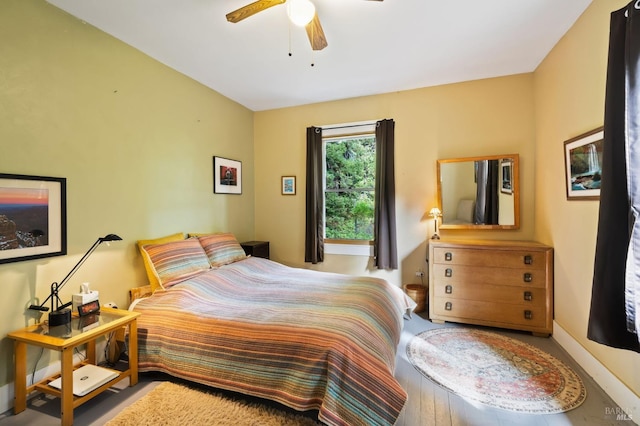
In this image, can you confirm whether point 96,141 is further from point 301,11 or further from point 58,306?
point 301,11

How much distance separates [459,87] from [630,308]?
2.80 m

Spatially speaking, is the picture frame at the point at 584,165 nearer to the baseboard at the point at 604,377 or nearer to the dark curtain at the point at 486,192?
the dark curtain at the point at 486,192

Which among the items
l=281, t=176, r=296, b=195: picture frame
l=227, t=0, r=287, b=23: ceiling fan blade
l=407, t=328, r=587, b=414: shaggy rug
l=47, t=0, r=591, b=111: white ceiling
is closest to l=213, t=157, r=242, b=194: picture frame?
l=281, t=176, r=296, b=195: picture frame

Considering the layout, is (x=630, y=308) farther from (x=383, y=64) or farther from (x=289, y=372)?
(x=383, y=64)

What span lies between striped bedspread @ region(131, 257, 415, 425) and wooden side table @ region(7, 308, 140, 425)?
0.34ft

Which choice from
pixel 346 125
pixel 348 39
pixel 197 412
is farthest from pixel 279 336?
pixel 346 125

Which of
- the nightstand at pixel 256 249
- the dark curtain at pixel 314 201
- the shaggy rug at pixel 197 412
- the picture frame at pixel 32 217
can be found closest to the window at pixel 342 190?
the dark curtain at pixel 314 201

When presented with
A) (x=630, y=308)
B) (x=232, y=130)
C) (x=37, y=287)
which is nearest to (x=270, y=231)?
(x=232, y=130)

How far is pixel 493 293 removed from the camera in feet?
9.30

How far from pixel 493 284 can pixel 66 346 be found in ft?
11.2

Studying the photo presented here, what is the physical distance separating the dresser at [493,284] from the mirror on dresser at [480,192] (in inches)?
12.5

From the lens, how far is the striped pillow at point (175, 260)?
7.70 feet

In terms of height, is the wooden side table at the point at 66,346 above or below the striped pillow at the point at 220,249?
below

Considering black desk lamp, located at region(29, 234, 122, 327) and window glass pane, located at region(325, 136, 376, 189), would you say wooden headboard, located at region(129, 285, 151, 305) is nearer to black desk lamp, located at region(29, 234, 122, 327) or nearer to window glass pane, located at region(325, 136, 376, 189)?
black desk lamp, located at region(29, 234, 122, 327)
